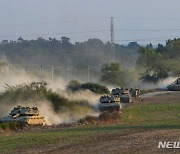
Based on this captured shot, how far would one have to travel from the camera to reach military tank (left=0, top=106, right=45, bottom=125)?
3944 cm

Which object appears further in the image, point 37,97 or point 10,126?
point 37,97

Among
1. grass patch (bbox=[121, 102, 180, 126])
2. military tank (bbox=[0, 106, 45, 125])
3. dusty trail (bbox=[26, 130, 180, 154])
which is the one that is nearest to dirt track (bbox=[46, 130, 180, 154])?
dusty trail (bbox=[26, 130, 180, 154])

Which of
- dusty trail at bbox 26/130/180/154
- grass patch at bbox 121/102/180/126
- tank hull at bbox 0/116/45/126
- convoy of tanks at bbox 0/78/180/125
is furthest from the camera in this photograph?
grass patch at bbox 121/102/180/126

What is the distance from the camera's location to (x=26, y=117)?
39.9 metres

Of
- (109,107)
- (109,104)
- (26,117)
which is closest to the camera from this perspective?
(26,117)

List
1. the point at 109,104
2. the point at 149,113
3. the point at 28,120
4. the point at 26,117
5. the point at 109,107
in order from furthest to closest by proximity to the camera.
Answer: the point at 109,104
the point at 109,107
the point at 149,113
the point at 26,117
the point at 28,120

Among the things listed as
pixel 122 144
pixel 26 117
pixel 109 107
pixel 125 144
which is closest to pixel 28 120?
pixel 26 117

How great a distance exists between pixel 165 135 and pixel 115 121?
14.7m

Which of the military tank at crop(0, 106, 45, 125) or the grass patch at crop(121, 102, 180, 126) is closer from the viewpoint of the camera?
the military tank at crop(0, 106, 45, 125)

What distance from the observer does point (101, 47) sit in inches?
6772

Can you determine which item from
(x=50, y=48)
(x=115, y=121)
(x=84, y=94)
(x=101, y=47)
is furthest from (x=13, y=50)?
(x=115, y=121)

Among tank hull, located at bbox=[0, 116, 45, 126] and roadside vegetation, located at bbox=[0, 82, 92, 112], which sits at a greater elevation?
roadside vegetation, located at bbox=[0, 82, 92, 112]

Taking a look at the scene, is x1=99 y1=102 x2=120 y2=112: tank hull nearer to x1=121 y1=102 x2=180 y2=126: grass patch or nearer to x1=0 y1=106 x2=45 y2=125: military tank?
x1=121 y1=102 x2=180 y2=126: grass patch

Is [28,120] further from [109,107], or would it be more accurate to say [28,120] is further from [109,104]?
[109,104]
